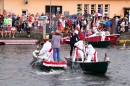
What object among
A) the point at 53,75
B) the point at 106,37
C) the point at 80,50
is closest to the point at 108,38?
the point at 106,37

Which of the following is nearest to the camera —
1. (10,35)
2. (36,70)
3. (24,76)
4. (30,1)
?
(24,76)

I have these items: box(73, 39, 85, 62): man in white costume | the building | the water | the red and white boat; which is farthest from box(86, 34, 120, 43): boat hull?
box(73, 39, 85, 62): man in white costume

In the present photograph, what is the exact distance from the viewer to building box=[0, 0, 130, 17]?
5188 cm

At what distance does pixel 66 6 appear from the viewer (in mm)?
54031

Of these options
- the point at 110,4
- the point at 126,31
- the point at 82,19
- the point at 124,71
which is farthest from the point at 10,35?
the point at 124,71

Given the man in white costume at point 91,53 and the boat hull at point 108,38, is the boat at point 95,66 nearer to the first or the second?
the man in white costume at point 91,53

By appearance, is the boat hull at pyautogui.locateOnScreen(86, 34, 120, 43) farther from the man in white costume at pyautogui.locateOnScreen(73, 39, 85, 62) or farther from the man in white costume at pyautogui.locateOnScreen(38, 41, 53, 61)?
the man in white costume at pyautogui.locateOnScreen(73, 39, 85, 62)

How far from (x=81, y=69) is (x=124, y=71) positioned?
2.70 m

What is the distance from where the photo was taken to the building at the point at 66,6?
51875mm

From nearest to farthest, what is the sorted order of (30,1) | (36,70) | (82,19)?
(36,70) → (82,19) → (30,1)

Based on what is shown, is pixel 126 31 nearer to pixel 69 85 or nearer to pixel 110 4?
pixel 110 4

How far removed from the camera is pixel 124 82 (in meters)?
23.2

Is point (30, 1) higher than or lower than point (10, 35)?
higher

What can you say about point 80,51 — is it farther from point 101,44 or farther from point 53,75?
point 101,44
